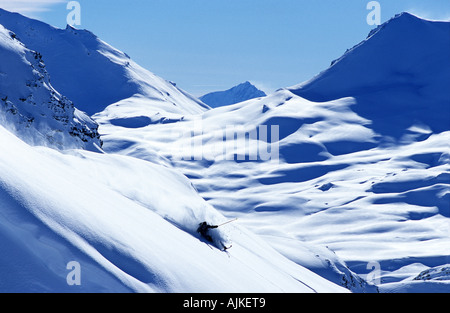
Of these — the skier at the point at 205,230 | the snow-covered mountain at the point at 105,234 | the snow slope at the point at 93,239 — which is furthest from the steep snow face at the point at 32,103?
the snow slope at the point at 93,239

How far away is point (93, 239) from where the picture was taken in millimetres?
10648

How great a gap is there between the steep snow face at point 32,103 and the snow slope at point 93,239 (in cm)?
2348

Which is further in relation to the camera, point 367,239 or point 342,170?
point 342,170

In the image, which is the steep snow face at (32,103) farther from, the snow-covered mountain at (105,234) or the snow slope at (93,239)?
the snow slope at (93,239)

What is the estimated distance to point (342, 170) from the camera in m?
187

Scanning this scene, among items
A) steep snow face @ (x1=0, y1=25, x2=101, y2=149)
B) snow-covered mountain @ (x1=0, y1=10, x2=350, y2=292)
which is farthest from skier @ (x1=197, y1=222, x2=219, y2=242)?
steep snow face @ (x1=0, y1=25, x2=101, y2=149)

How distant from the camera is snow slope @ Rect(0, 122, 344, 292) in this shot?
954 cm

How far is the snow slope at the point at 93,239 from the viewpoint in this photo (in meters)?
9.54

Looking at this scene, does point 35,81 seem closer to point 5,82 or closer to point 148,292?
point 5,82

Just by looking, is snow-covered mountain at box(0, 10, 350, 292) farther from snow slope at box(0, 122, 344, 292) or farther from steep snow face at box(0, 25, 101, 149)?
steep snow face at box(0, 25, 101, 149)

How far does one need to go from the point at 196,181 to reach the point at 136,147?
72.9ft

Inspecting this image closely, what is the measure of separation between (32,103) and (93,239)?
37.9 m

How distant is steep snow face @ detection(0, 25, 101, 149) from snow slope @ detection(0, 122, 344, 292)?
77.0 ft

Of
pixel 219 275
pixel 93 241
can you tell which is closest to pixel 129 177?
pixel 219 275
